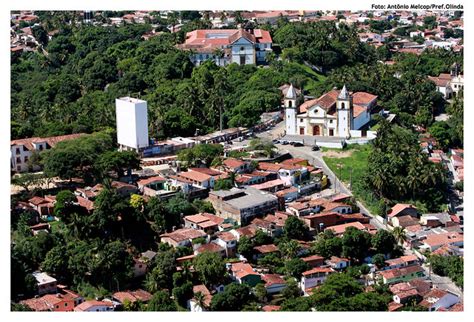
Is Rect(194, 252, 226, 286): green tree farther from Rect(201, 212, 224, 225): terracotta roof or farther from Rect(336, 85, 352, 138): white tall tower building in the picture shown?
Rect(336, 85, 352, 138): white tall tower building

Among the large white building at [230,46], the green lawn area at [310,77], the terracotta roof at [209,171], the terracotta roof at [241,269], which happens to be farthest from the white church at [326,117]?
the terracotta roof at [241,269]

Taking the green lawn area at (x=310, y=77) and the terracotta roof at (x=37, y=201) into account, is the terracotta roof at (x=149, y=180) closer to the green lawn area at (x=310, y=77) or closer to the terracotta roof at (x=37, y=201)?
the terracotta roof at (x=37, y=201)

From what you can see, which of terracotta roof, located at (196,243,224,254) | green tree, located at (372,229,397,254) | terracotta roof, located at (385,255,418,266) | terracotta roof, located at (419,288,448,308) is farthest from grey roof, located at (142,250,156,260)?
terracotta roof, located at (419,288,448,308)

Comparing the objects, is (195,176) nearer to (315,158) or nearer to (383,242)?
(315,158)

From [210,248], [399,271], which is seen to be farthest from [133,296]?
[399,271]

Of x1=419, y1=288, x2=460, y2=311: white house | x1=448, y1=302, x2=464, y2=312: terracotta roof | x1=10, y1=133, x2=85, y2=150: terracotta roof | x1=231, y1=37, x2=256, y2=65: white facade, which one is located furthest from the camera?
x1=231, y1=37, x2=256, y2=65: white facade

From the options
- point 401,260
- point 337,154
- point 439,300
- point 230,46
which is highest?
point 230,46

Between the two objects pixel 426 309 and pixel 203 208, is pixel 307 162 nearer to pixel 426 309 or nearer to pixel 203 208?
pixel 203 208
